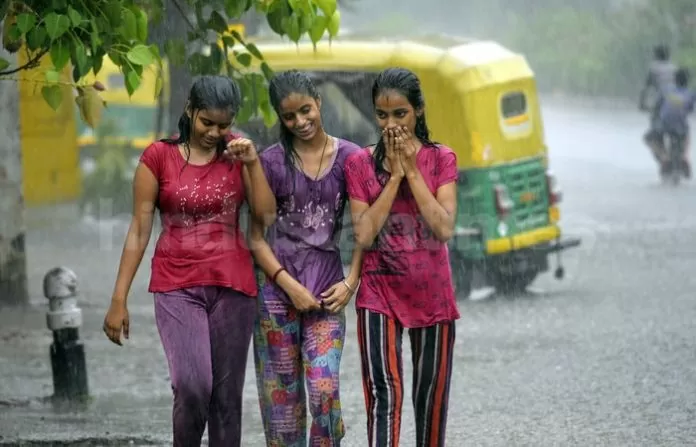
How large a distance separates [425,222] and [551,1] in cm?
5881

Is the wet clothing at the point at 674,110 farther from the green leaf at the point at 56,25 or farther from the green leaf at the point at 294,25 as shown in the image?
the green leaf at the point at 56,25

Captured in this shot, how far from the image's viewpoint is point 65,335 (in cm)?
914

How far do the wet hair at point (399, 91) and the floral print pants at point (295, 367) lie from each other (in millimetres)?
608

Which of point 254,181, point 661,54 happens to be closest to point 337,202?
point 254,181

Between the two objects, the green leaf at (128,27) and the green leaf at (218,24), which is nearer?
the green leaf at (128,27)

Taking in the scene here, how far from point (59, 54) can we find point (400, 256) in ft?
5.31

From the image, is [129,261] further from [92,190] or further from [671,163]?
[671,163]

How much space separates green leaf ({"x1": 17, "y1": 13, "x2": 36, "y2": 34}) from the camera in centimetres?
633

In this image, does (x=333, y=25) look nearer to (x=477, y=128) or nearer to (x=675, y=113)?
(x=477, y=128)

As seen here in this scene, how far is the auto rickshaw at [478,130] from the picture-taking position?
42.0ft

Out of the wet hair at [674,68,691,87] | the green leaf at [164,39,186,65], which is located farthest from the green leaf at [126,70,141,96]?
the wet hair at [674,68,691,87]

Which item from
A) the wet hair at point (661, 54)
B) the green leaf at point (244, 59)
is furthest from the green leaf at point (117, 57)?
the wet hair at point (661, 54)

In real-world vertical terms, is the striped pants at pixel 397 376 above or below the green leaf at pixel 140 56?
below

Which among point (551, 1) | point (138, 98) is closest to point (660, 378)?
point (138, 98)
